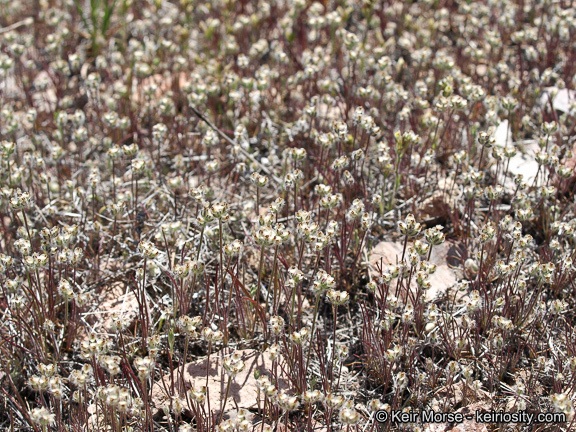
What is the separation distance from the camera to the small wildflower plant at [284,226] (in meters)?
3.13

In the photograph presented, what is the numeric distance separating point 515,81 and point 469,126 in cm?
60

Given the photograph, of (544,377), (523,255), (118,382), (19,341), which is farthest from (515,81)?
(19,341)

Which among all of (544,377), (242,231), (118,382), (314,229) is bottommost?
(544,377)

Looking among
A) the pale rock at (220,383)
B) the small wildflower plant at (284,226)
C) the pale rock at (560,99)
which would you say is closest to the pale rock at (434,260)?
the small wildflower plant at (284,226)

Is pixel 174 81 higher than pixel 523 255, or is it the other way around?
pixel 174 81

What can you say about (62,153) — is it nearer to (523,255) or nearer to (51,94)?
(51,94)

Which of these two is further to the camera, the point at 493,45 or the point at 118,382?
the point at 493,45

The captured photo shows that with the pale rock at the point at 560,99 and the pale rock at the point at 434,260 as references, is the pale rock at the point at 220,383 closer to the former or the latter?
the pale rock at the point at 434,260

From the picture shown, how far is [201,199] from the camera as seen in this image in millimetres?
3477

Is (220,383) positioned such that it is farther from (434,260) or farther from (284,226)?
(434,260)

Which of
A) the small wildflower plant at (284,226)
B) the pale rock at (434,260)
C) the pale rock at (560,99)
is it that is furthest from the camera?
the pale rock at (560,99)

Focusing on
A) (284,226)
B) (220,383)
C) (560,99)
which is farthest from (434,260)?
(560,99)

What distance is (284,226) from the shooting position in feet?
12.7

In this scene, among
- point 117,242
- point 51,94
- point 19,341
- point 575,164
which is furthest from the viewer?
point 51,94
